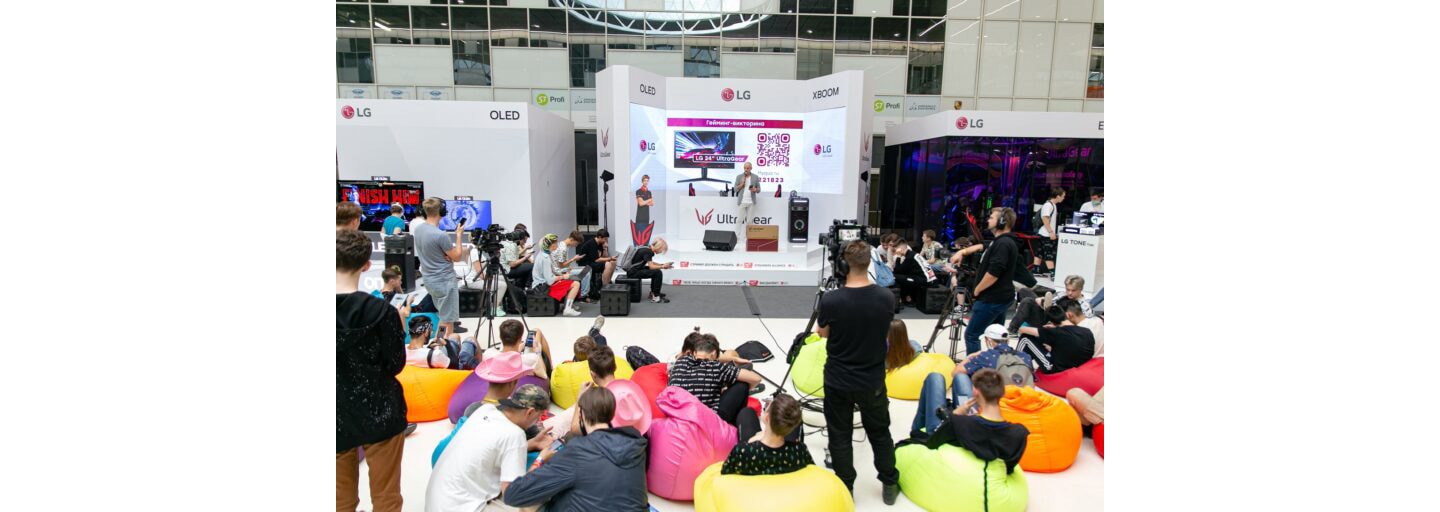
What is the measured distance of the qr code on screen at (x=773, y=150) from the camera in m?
11.4

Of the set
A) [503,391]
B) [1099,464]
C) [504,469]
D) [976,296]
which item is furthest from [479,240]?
[1099,464]

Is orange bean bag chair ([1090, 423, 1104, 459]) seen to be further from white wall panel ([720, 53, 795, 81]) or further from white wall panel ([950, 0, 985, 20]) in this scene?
Result: white wall panel ([950, 0, 985, 20])

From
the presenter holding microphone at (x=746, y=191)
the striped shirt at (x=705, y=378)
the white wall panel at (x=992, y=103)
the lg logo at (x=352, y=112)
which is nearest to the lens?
the striped shirt at (x=705, y=378)

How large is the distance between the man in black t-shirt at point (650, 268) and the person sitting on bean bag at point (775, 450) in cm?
528

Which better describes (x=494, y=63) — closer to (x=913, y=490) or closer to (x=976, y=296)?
(x=976, y=296)

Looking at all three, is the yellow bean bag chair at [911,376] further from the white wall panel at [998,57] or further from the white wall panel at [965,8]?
the white wall panel at [965,8]

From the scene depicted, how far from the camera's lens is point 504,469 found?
93.4 inches

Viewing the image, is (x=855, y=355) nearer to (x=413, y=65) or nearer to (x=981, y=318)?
(x=981, y=318)

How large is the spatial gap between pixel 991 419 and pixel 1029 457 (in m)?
0.84

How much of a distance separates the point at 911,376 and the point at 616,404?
2.44 meters

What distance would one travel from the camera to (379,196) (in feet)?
29.8

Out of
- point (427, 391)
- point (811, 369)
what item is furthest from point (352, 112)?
point (811, 369)

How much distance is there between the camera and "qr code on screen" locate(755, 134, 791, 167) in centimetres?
1145

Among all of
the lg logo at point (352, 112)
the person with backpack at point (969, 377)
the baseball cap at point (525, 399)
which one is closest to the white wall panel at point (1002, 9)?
the person with backpack at point (969, 377)
